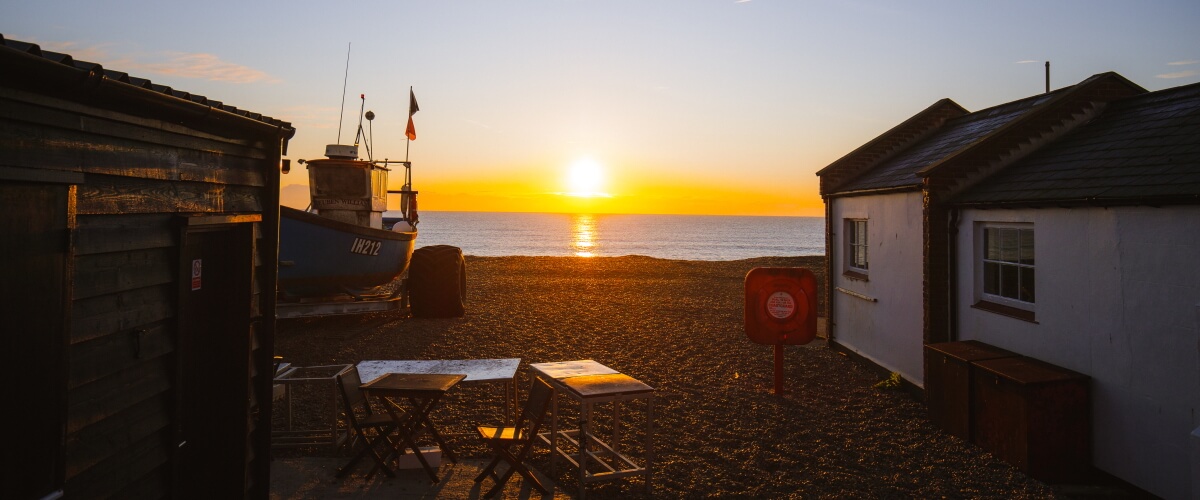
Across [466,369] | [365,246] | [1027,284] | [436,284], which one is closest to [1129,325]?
[1027,284]

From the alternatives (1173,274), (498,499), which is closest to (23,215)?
(498,499)

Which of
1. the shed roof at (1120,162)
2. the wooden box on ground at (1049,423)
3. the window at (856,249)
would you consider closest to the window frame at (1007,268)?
the shed roof at (1120,162)

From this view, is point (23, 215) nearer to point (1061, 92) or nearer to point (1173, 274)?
point (1173, 274)

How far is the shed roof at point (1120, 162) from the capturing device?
5.93 meters

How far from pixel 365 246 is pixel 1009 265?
983 cm

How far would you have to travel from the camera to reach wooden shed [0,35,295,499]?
313 cm

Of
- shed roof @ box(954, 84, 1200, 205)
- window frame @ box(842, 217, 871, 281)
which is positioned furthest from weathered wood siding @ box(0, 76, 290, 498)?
window frame @ box(842, 217, 871, 281)

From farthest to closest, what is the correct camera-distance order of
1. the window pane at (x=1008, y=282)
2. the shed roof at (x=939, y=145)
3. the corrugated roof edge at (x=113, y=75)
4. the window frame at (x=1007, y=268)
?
the shed roof at (x=939, y=145) → the window pane at (x=1008, y=282) → the window frame at (x=1007, y=268) → the corrugated roof edge at (x=113, y=75)

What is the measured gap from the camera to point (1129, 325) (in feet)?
19.6

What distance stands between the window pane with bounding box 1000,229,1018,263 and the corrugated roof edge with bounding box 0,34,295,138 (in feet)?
23.5

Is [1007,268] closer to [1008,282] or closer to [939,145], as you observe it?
[1008,282]

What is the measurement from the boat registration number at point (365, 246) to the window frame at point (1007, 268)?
9406 mm

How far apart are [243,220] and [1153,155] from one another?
759 centimetres

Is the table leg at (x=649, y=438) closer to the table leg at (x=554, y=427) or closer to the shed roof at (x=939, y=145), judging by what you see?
the table leg at (x=554, y=427)
